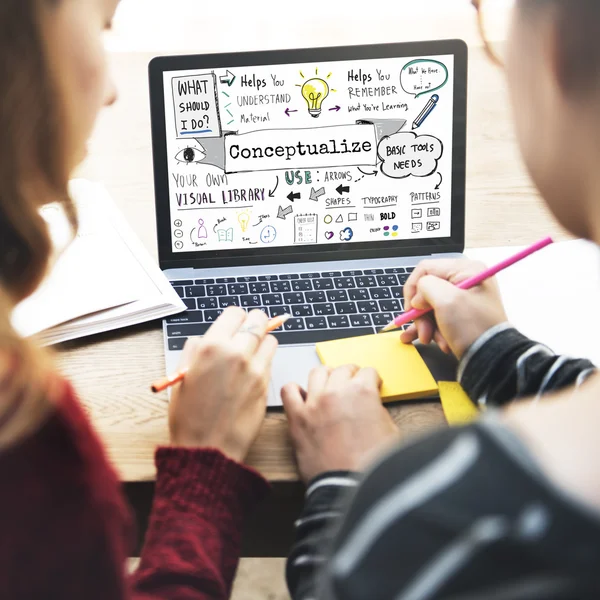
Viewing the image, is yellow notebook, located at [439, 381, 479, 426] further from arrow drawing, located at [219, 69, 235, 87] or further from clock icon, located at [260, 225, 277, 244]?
arrow drawing, located at [219, 69, 235, 87]

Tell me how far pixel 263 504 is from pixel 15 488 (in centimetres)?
29

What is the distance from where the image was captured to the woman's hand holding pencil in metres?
0.66

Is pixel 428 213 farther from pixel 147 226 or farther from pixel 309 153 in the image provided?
pixel 147 226

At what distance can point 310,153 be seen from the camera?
93 centimetres

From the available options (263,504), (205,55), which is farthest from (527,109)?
(205,55)

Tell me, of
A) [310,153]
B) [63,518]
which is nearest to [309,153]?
[310,153]

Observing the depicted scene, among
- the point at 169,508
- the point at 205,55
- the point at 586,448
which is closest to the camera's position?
the point at 586,448

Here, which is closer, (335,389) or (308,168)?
(335,389)

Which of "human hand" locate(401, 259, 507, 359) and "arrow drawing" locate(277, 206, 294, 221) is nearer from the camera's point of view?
"human hand" locate(401, 259, 507, 359)

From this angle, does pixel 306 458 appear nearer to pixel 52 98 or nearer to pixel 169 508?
pixel 169 508

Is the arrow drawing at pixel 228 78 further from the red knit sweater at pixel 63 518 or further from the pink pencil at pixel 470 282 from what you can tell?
the red knit sweater at pixel 63 518

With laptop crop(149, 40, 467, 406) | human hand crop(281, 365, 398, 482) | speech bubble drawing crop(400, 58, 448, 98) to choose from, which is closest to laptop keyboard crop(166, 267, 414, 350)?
laptop crop(149, 40, 467, 406)

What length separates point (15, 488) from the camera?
0.42 meters

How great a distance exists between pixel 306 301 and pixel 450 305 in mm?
171
